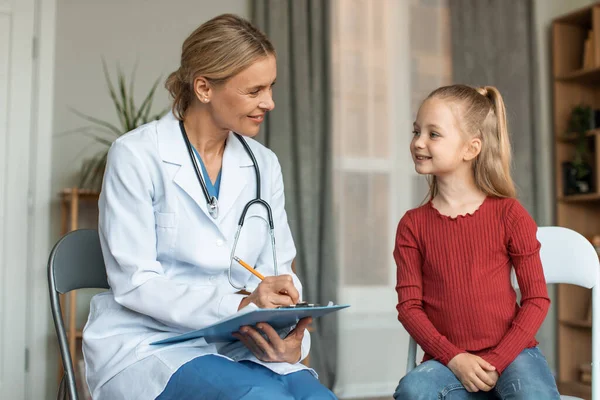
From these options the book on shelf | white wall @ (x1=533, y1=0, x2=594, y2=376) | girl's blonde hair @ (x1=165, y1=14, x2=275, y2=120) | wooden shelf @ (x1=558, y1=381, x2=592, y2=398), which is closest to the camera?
girl's blonde hair @ (x1=165, y1=14, x2=275, y2=120)

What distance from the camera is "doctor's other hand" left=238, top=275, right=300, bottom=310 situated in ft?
4.17

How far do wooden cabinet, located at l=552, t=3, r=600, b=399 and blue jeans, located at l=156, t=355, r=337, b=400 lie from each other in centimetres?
316

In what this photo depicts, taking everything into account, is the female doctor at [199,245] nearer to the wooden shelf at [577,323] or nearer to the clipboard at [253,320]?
the clipboard at [253,320]

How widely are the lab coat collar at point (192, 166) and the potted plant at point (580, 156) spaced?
3089mm

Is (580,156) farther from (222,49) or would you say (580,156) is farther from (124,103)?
(222,49)

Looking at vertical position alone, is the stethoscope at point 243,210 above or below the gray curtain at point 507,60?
below

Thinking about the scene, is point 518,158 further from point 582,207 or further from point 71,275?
point 71,275

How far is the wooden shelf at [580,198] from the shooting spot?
399 cm

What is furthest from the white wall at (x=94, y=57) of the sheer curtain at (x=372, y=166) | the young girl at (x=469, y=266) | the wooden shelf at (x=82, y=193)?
the young girl at (x=469, y=266)

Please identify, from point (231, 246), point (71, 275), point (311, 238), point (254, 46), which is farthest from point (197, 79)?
point (311, 238)

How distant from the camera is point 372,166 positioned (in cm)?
393

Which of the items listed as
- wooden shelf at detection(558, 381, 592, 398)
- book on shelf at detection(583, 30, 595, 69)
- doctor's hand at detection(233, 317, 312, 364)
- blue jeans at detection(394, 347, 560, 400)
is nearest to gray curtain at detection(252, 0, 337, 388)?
wooden shelf at detection(558, 381, 592, 398)

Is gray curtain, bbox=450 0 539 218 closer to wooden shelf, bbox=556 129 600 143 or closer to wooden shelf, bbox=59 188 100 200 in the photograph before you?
wooden shelf, bbox=556 129 600 143

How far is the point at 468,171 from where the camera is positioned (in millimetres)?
1722
